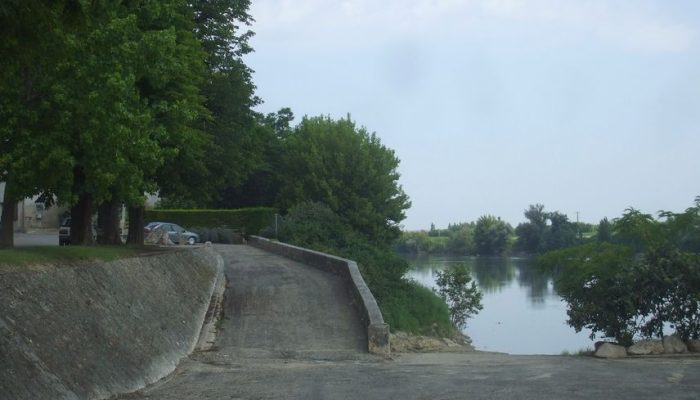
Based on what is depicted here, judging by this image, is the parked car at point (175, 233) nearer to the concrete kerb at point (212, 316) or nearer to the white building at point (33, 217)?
the white building at point (33, 217)

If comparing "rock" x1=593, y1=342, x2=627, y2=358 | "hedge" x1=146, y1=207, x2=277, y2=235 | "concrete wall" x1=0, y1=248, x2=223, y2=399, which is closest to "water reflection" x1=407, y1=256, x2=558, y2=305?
"hedge" x1=146, y1=207, x2=277, y2=235

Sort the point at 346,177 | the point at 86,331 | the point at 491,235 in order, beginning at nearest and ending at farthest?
the point at 86,331
the point at 346,177
the point at 491,235

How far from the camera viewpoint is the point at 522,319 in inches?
1762

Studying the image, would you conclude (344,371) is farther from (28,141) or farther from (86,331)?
(28,141)

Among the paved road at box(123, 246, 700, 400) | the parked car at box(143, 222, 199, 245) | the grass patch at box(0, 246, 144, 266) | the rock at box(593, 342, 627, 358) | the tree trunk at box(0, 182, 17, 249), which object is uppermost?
the parked car at box(143, 222, 199, 245)

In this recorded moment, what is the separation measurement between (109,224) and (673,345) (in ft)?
59.7

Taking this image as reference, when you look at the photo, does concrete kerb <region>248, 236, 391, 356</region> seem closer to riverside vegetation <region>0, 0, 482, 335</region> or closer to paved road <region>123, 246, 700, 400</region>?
paved road <region>123, 246, 700, 400</region>

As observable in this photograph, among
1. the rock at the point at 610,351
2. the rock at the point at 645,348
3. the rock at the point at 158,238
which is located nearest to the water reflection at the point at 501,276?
the rock at the point at 158,238

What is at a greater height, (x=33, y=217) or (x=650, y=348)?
(x=33, y=217)

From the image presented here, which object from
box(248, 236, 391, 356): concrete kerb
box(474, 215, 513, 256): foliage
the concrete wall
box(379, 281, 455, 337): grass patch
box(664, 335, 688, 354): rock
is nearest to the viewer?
the concrete wall

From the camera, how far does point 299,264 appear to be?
112 feet

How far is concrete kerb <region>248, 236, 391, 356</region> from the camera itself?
58.8ft

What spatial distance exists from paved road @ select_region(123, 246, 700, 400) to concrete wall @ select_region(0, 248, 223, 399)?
57 centimetres

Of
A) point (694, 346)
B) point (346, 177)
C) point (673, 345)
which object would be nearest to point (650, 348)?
point (673, 345)
